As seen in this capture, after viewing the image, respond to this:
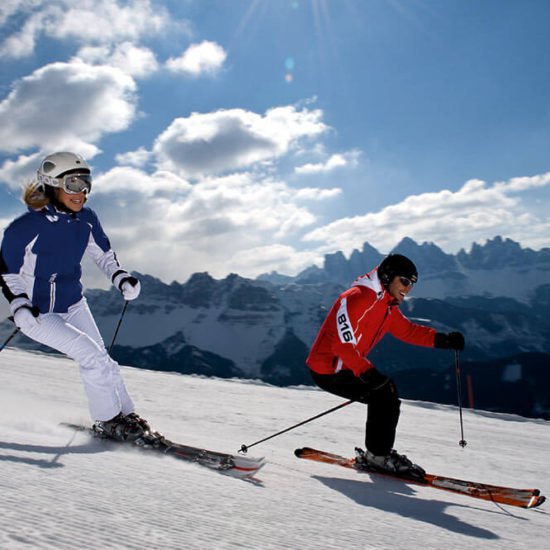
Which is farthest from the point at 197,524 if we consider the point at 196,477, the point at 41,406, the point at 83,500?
the point at 41,406

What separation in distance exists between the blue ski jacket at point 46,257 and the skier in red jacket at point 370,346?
2565 mm

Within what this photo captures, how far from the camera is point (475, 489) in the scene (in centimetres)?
441

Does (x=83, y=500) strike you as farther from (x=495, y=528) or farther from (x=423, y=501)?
(x=423, y=501)

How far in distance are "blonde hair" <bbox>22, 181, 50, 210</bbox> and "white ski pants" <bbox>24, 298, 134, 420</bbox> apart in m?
0.98

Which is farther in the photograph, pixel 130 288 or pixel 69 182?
pixel 130 288

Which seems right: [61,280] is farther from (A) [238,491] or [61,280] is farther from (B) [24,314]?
(A) [238,491]

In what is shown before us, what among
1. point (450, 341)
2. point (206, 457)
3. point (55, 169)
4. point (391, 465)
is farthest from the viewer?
point (450, 341)

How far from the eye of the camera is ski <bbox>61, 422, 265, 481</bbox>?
389 centimetres

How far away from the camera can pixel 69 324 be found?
15.1 ft

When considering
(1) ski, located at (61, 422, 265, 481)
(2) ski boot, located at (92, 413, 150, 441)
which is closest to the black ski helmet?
(1) ski, located at (61, 422, 265, 481)

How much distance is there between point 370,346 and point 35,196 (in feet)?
11.9

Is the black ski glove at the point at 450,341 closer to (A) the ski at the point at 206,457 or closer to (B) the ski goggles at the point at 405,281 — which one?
(B) the ski goggles at the point at 405,281

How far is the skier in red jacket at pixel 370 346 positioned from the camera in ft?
16.0

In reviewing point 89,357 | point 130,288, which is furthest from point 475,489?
point 130,288
